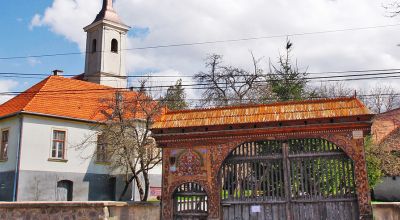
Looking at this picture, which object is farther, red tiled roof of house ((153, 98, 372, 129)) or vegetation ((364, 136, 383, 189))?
vegetation ((364, 136, 383, 189))

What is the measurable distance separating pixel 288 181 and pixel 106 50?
33.2 meters

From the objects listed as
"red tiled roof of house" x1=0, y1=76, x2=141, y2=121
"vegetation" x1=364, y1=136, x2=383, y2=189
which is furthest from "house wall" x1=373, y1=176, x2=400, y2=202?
"red tiled roof of house" x1=0, y1=76, x2=141, y2=121

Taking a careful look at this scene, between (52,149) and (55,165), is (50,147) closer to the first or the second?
(52,149)

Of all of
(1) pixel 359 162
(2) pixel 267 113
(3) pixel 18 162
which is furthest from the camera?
(3) pixel 18 162

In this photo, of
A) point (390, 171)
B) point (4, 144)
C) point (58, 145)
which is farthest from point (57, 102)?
point (390, 171)

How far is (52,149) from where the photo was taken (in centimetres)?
2730

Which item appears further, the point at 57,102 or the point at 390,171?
the point at 390,171

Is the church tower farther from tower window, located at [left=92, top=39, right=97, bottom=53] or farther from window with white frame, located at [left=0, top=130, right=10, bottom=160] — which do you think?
window with white frame, located at [left=0, top=130, right=10, bottom=160]

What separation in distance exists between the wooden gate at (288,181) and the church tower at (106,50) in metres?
30.2

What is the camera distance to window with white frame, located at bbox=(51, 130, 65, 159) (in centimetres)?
2744

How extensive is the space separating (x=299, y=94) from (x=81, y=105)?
50.6 ft

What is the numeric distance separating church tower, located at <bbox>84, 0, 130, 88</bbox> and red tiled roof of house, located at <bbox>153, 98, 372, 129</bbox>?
94.5 feet

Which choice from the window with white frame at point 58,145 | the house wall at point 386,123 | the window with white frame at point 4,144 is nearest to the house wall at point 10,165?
the window with white frame at point 4,144

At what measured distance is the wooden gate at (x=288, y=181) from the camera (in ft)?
37.7
